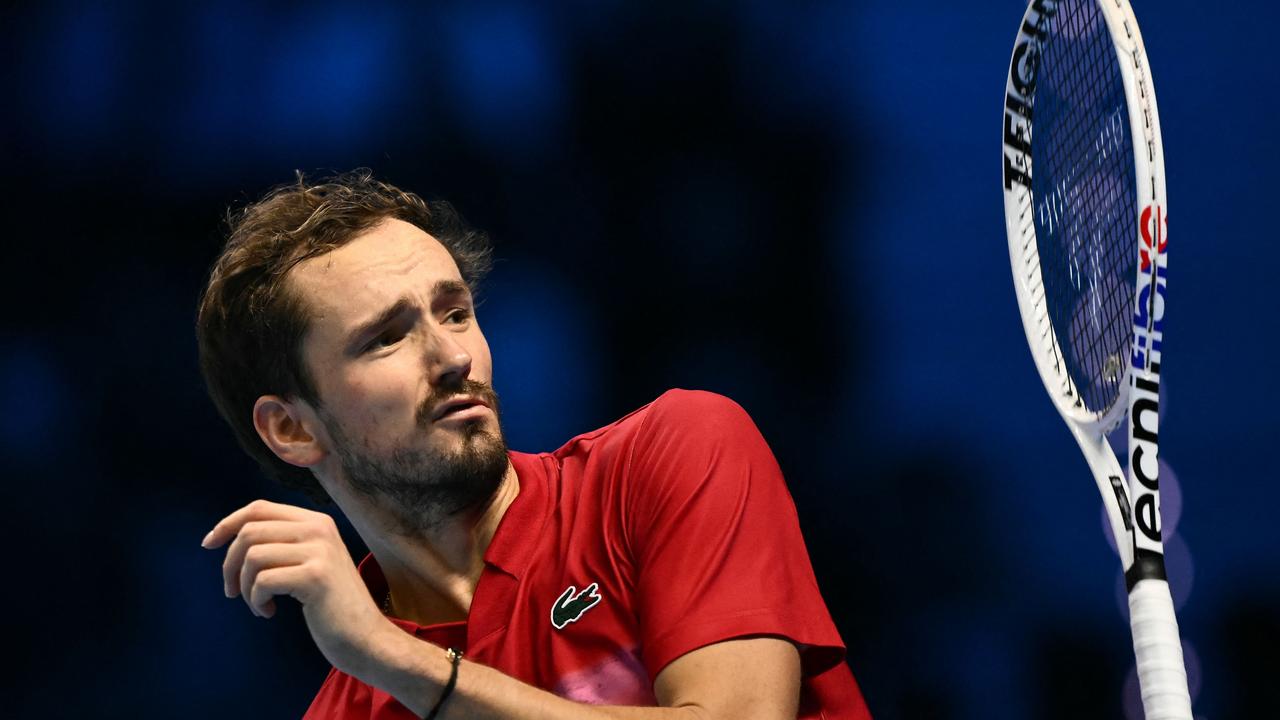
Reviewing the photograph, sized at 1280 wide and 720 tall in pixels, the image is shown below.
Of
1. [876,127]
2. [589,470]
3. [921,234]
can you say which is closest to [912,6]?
[876,127]

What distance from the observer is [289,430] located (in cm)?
230

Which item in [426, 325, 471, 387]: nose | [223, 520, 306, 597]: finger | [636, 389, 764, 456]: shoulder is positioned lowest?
[223, 520, 306, 597]: finger

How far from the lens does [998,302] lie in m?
2.76

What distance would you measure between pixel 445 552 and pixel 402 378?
30 cm

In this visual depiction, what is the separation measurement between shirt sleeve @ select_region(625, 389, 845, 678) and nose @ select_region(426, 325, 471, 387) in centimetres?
27

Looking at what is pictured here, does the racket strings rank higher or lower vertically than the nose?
higher

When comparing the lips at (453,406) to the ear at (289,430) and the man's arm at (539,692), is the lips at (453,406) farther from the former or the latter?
the man's arm at (539,692)

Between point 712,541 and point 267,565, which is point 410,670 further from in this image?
point 712,541

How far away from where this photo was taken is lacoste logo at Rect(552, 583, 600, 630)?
201 centimetres

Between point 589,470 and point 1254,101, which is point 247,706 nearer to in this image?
point 589,470

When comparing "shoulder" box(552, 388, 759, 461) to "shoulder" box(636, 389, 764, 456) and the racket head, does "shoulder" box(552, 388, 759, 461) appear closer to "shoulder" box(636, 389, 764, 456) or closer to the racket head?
"shoulder" box(636, 389, 764, 456)

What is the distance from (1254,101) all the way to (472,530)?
1592 mm

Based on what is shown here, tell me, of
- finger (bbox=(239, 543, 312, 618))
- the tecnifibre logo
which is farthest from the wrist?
the tecnifibre logo

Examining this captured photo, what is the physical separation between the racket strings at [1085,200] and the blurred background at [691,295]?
0.60 metres
